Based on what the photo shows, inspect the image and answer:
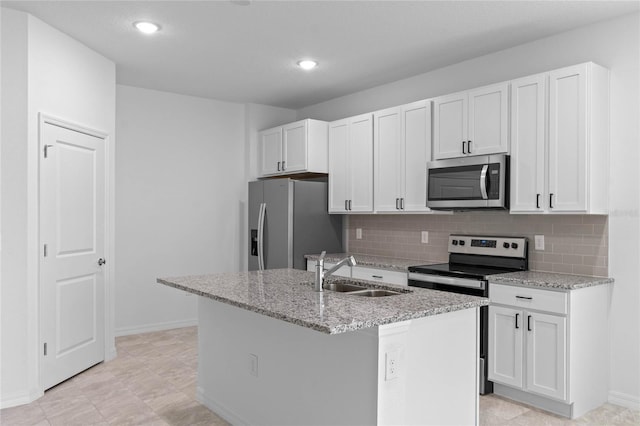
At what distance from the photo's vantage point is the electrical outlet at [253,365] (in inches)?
113

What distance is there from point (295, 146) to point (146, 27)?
224 cm

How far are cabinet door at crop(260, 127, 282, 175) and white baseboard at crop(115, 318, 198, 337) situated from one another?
201cm

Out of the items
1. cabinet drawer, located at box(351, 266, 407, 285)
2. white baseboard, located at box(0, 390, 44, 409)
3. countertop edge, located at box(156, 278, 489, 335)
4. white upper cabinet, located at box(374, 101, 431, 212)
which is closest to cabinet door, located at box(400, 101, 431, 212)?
white upper cabinet, located at box(374, 101, 431, 212)

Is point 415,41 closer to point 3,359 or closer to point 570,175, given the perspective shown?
point 570,175

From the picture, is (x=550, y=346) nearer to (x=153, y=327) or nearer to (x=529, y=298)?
(x=529, y=298)

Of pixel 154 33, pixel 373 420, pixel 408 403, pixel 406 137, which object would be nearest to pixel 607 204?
pixel 406 137

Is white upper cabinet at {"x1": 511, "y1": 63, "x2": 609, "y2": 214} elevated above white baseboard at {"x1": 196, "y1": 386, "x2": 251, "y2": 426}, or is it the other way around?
white upper cabinet at {"x1": 511, "y1": 63, "x2": 609, "y2": 214}

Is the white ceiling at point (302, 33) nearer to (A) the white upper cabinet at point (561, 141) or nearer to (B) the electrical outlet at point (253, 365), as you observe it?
(A) the white upper cabinet at point (561, 141)

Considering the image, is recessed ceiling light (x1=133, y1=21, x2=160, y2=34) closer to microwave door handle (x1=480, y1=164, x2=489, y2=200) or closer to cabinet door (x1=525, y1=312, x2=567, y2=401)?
microwave door handle (x1=480, y1=164, x2=489, y2=200)

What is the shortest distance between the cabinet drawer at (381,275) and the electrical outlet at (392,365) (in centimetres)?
213

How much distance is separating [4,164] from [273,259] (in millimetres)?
2737

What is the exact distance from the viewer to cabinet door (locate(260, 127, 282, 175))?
579 centimetres

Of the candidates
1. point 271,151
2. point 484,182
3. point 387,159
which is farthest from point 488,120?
point 271,151

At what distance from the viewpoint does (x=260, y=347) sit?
284cm
